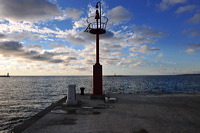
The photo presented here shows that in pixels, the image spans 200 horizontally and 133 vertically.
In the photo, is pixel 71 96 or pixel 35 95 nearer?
pixel 71 96

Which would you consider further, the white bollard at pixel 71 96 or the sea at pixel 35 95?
the sea at pixel 35 95

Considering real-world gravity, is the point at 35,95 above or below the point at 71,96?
below

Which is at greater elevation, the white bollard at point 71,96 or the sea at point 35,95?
the white bollard at point 71,96

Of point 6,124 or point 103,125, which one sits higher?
point 103,125

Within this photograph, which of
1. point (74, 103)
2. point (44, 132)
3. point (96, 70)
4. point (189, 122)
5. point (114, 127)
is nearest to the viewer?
point (44, 132)

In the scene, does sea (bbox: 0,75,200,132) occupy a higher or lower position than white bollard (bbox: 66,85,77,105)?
lower

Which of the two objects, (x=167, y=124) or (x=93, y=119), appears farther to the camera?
(x=93, y=119)

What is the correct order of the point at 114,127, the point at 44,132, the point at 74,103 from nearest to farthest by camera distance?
1. the point at 44,132
2. the point at 114,127
3. the point at 74,103

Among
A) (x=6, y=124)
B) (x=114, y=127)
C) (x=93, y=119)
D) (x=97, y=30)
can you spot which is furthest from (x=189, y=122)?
(x=6, y=124)

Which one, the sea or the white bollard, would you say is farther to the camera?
the sea

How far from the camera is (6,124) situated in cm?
1550

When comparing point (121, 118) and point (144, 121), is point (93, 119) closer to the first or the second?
point (121, 118)

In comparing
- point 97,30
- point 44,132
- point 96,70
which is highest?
point 97,30

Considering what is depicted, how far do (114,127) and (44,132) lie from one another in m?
2.77
